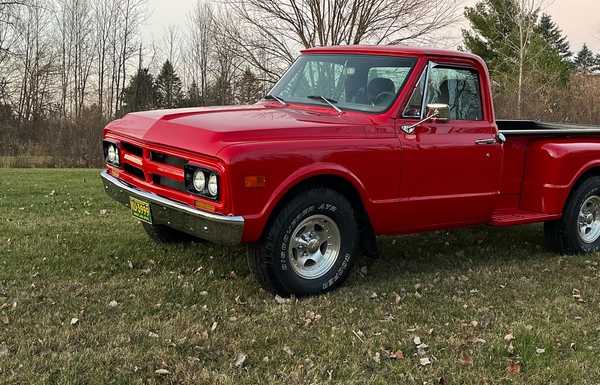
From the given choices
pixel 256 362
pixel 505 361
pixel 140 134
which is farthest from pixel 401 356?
pixel 140 134

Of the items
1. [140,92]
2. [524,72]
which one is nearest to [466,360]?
[524,72]

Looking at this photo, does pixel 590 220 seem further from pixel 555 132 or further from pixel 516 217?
pixel 516 217

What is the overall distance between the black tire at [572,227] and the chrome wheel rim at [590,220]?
5 cm

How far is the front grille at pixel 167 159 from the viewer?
15.3 ft

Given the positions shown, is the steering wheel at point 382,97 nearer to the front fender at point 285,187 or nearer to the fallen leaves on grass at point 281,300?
the front fender at point 285,187

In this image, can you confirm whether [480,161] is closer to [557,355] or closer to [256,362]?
[557,355]

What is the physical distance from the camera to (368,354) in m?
3.92

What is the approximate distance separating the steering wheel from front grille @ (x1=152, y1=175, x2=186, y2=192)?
1814 mm

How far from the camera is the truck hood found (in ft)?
14.6

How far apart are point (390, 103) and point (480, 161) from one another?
109 centimetres

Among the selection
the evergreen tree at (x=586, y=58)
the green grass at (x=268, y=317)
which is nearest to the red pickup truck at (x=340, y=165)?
the green grass at (x=268, y=317)

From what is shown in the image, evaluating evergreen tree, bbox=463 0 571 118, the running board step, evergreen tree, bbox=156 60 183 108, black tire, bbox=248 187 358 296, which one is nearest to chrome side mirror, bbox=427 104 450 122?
black tire, bbox=248 187 358 296

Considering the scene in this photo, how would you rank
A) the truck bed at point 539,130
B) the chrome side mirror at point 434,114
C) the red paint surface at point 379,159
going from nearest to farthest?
the red paint surface at point 379,159
the chrome side mirror at point 434,114
the truck bed at point 539,130

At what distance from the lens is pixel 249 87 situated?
2616 centimetres
